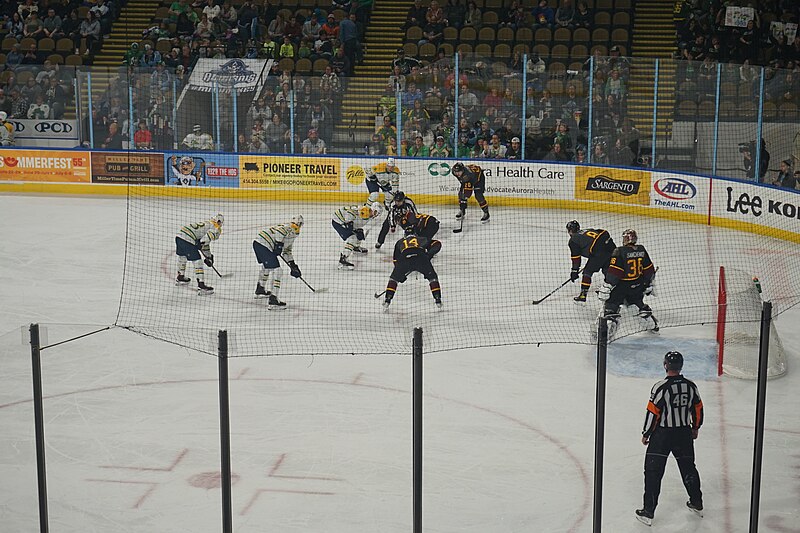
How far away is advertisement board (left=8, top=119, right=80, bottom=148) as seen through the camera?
20203 millimetres

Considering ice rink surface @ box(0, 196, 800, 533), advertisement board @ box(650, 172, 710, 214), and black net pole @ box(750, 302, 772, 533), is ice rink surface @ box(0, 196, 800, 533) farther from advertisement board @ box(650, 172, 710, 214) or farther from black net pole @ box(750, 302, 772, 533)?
advertisement board @ box(650, 172, 710, 214)

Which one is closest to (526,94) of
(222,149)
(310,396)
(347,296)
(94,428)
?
(222,149)

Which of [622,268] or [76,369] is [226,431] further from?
[622,268]

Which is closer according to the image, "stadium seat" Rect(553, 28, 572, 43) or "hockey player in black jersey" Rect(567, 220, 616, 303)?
"hockey player in black jersey" Rect(567, 220, 616, 303)

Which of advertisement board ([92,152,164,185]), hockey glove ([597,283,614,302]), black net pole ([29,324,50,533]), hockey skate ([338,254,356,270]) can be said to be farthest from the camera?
advertisement board ([92,152,164,185])

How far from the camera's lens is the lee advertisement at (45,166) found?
2020cm

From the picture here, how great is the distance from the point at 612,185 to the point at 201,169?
715cm

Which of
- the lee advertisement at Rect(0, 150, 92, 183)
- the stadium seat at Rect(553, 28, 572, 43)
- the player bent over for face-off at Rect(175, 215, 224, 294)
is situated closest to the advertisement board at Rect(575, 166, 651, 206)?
the stadium seat at Rect(553, 28, 572, 43)

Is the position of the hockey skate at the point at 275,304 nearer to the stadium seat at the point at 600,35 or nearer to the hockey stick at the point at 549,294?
the hockey stick at the point at 549,294

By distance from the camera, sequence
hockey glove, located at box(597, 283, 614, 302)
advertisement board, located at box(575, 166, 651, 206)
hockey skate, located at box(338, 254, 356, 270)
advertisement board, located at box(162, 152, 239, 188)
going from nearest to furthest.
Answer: hockey glove, located at box(597, 283, 614, 302), hockey skate, located at box(338, 254, 356, 270), advertisement board, located at box(575, 166, 651, 206), advertisement board, located at box(162, 152, 239, 188)

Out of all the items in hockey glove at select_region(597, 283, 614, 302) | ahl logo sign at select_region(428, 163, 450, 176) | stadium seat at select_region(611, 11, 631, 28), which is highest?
stadium seat at select_region(611, 11, 631, 28)

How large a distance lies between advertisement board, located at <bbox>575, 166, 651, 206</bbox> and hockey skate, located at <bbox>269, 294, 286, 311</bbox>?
24.9 ft

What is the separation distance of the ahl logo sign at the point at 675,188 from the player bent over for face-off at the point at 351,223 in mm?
5476

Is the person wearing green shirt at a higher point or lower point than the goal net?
higher
